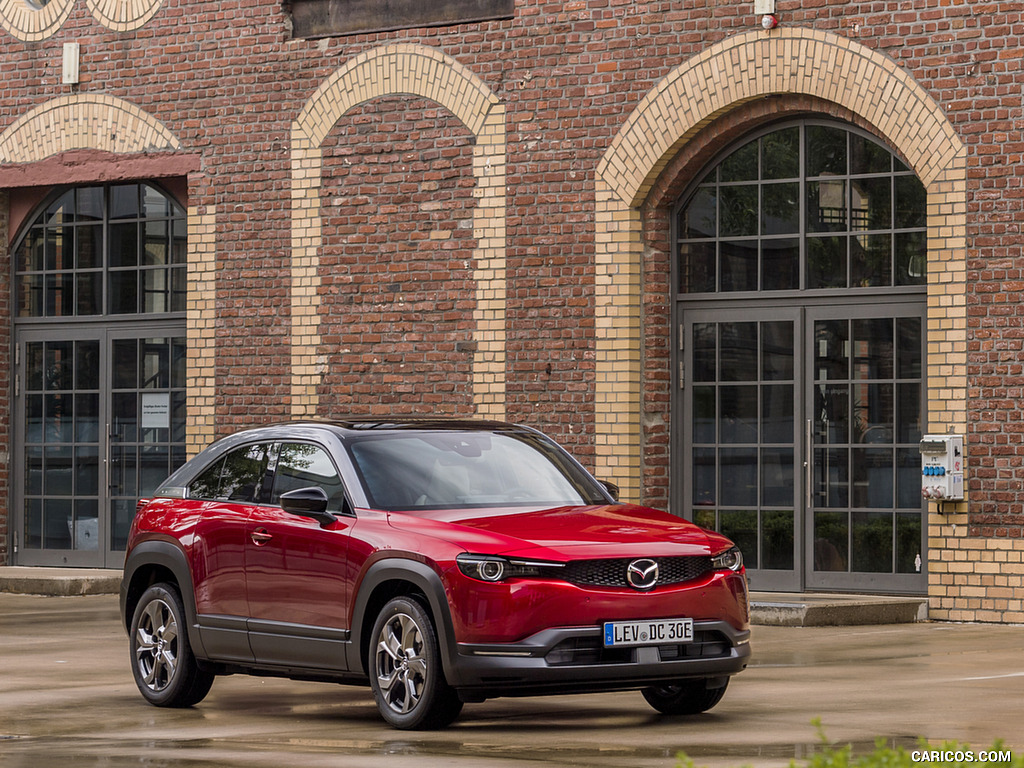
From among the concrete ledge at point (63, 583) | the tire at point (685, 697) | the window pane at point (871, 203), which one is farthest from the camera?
the concrete ledge at point (63, 583)


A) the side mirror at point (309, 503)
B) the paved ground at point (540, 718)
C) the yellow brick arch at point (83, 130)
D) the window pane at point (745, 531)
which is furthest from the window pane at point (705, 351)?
the side mirror at point (309, 503)

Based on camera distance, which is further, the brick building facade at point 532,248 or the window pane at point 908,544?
the window pane at point 908,544

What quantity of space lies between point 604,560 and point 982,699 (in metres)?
2.31

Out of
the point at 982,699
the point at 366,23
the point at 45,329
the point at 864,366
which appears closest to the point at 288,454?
the point at 982,699

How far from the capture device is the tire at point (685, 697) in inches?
369

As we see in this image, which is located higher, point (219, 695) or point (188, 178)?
point (188, 178)

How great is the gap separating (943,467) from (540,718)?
5998 millimetres

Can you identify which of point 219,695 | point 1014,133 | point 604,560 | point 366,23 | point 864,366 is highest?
point 366,23

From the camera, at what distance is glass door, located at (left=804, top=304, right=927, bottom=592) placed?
15242mm

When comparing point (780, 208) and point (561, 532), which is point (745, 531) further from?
point (561, 532)

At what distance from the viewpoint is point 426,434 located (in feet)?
33.2

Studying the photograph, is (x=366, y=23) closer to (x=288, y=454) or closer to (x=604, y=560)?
(x=288, y=454)

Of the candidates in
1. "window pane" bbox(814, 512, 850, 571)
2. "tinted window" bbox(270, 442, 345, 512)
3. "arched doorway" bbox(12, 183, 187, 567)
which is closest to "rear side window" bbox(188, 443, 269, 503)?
"tinted window" bbox(270, 442, 345, 512)

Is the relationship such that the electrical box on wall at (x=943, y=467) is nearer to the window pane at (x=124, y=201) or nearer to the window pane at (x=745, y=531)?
the window pane at (x=745, y=531)
